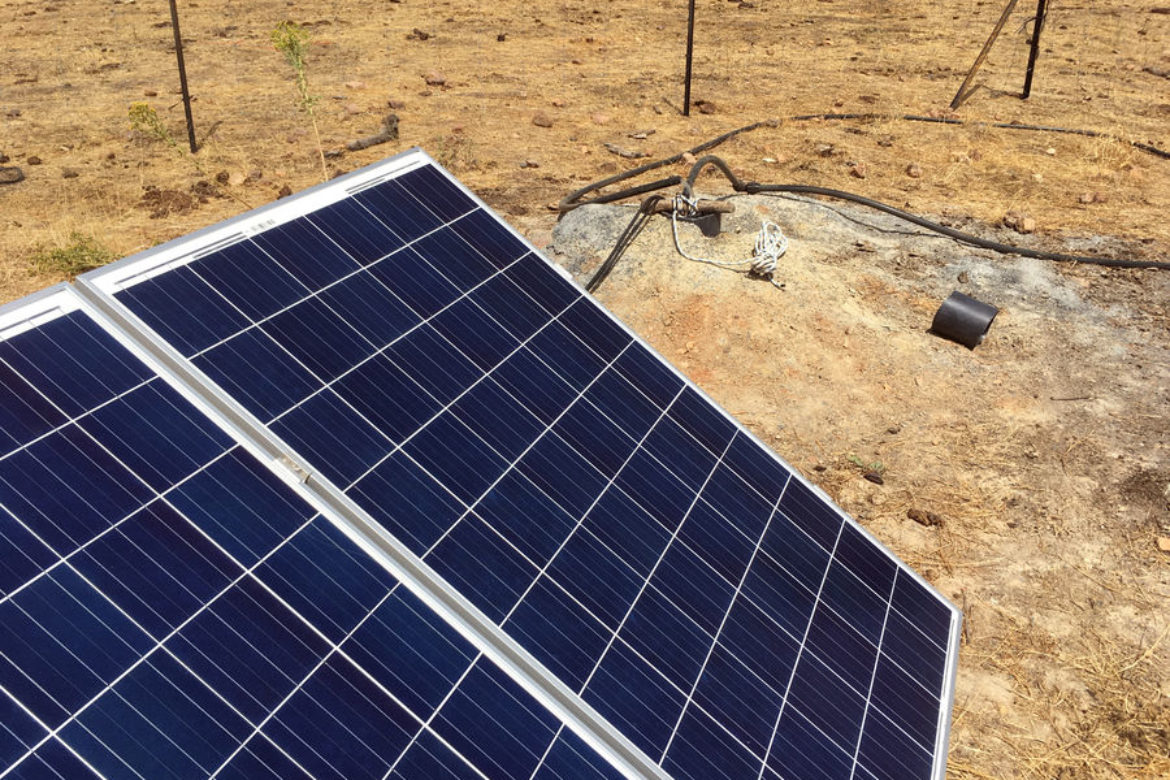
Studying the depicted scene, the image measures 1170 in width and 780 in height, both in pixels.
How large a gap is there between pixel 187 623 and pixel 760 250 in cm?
1245

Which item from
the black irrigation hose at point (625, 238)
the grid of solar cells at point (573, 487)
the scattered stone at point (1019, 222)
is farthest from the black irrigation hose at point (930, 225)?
the grid of solar cells at point (573, 487)

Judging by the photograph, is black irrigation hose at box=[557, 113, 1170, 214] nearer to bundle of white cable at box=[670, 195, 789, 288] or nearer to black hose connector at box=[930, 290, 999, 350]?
bundle of white cable at box=[670, 195, 789, 288]

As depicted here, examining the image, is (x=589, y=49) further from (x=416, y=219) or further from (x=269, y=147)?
(x=416, y=219)

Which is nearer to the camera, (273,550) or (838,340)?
(273,550)

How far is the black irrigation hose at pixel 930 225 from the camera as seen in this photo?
630 inches

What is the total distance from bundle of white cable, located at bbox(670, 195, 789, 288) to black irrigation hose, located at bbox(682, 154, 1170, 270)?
0.31 m

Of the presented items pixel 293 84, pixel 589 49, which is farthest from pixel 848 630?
pixel 589 49

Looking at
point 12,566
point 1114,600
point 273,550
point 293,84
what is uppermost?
point 12,566

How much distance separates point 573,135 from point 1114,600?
17366 millimetres

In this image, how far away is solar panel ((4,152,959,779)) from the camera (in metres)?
5.16

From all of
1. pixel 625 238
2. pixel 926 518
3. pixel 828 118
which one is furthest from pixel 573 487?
pixel 828 118

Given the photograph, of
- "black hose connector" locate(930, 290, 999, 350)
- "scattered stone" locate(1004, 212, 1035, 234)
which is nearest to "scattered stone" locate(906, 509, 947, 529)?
"black hose connector" locate(930, 290, 999, 350)

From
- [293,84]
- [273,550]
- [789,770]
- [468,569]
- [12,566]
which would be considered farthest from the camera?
[293,84]

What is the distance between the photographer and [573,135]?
2331cm
